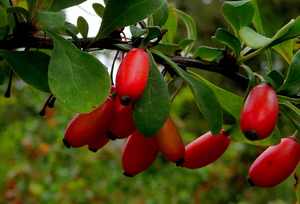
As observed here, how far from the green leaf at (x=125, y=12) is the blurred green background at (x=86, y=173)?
2.20 m

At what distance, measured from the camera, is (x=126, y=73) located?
56cm

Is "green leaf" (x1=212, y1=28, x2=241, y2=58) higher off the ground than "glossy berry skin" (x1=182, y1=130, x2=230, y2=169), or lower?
higher

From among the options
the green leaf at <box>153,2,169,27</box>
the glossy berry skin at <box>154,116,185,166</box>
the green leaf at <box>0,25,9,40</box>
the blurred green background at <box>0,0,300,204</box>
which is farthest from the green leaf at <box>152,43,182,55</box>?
the blurred green background at <box>0,0,300,204</box>

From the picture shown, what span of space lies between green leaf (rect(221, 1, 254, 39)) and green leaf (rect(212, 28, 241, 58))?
0.11 ft

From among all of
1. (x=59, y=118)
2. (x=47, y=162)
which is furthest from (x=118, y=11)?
(x=59, y=118)

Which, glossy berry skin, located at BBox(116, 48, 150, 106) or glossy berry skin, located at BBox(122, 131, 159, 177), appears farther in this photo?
glossy berry skin, located at BBox(122, 131, 159, 177)

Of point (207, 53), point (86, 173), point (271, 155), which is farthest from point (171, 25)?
point (86, 173)

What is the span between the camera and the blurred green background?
3.27 metres

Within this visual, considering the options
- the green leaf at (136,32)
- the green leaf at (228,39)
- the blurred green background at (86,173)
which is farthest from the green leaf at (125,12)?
the blurred green background at (86,173)

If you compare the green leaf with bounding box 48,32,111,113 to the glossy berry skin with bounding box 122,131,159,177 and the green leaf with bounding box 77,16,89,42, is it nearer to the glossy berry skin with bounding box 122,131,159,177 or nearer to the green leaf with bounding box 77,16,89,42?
the green leaf with bounding box 77,16,89,42

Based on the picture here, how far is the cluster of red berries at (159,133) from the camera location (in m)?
0.56

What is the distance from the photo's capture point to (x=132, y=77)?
1.80 feet

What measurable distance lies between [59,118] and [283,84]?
346 centimetres

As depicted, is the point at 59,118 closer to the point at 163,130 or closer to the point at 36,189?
the point at 36,189
